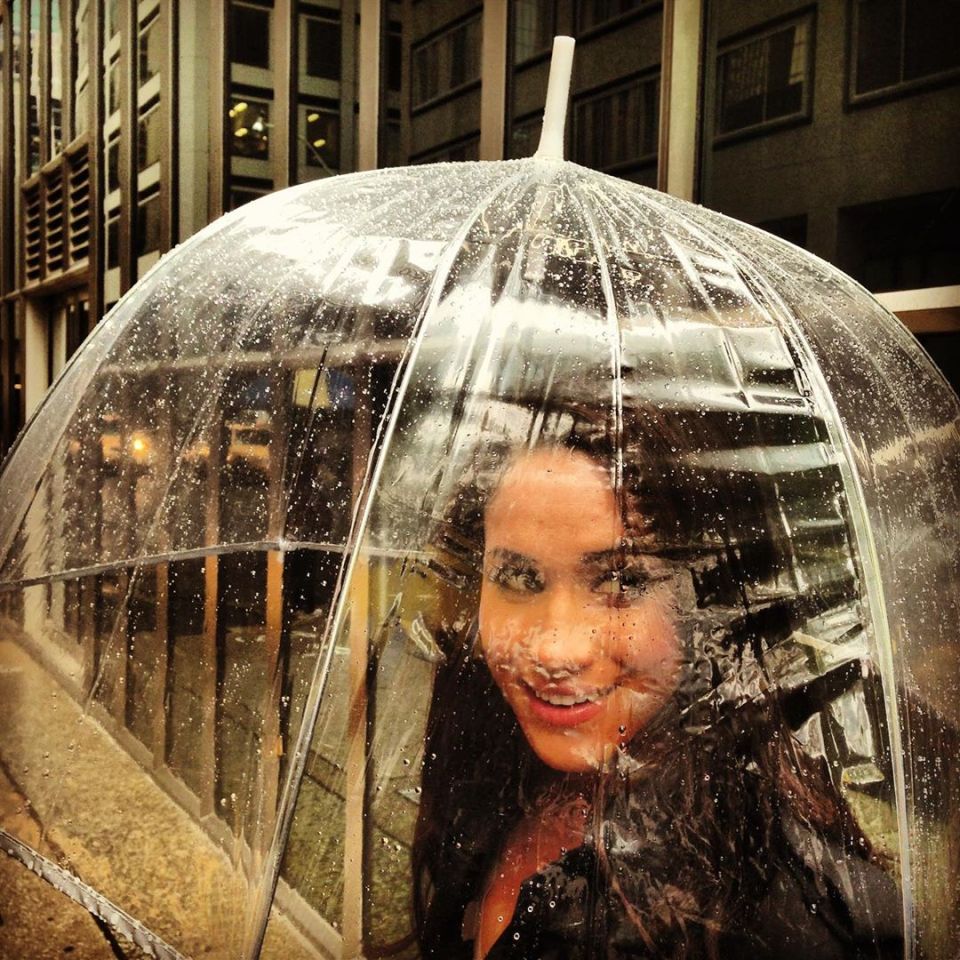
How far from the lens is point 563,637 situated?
189 cm

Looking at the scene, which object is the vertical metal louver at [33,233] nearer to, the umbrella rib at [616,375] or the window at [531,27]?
the window at [531,27]

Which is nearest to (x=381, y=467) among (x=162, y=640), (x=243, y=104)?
(x=162, y=640)

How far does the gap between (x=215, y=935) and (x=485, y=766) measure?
35.9 inches

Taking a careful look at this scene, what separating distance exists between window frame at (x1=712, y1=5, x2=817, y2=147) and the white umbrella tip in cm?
149

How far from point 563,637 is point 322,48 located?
486 centimetres

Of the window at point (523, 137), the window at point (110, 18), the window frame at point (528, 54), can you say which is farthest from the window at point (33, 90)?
the window at point (523, 137)

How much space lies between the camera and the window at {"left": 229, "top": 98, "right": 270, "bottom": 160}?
5.90 meters

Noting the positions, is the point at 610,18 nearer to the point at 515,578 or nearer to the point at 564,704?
the point at 515,578

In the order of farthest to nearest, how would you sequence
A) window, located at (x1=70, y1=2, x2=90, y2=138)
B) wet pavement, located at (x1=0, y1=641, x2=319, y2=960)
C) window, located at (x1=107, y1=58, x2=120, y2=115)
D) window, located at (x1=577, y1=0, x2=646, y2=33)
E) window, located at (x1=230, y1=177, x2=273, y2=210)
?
window, located at (x1=70, y1=2, x2=90, y2=138) < window, located at (x1=107, y1=58, x2=120, y2=115) < window, located at (x1=230, y1=177, x2=273, y2=210) < window, located at (x1=577, y1=0, x2=646, y2=33) < wet pavement, located at (x1=0, y1=641, x2=319, y2=960)

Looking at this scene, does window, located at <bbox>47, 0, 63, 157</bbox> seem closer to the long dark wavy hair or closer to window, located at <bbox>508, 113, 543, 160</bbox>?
window, located at <bbox>508, 113, 543, 160</bbox>

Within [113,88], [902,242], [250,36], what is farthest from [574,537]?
[113,88]

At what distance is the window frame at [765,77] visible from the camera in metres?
3.27

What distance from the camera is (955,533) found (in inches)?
79.8

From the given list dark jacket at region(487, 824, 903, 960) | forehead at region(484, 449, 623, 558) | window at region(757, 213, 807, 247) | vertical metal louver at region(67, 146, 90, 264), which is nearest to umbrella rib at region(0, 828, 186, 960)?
dark jacket at region(487, 824, 903, 960)
